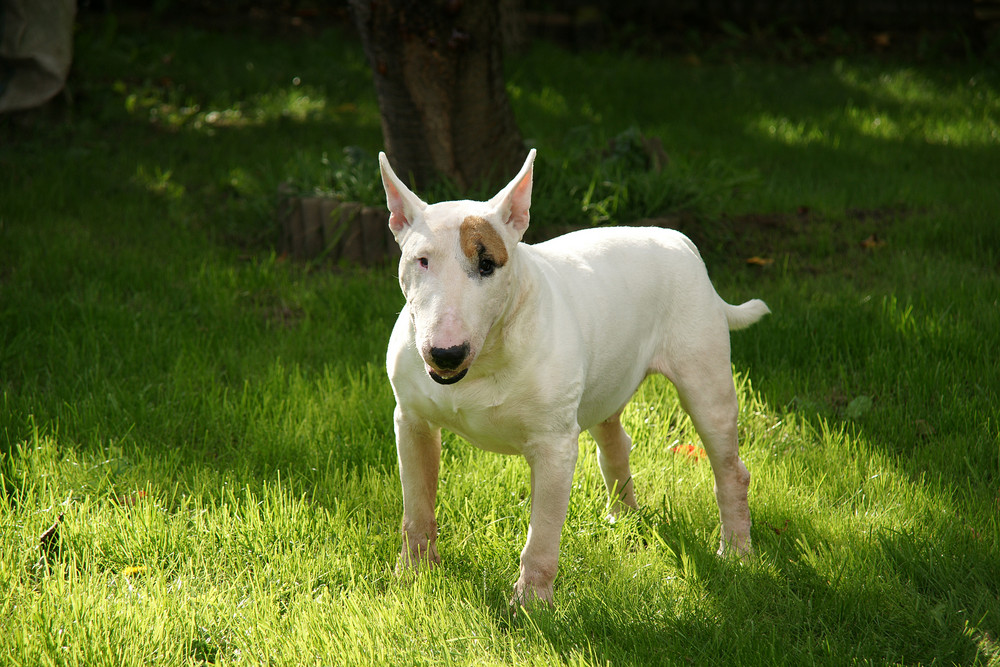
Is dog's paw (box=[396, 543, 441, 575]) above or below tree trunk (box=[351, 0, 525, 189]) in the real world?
below

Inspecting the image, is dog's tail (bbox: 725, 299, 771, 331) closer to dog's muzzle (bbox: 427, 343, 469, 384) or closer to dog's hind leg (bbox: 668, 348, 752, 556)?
dog's hind leg (bbox: 668, 348, 752, 556)

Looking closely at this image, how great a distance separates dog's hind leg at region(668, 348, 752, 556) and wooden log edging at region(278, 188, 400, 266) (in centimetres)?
273

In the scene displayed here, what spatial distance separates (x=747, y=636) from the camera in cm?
258

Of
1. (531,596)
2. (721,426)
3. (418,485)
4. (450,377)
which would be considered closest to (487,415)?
(450,377)

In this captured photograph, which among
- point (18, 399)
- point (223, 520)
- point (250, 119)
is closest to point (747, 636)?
point (223, 520)

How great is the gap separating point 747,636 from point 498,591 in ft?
2.68

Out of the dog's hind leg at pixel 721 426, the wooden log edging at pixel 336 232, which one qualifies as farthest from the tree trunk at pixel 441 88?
the dog's hind leg at pixel 721 426

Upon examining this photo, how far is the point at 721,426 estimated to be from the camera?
318 cm

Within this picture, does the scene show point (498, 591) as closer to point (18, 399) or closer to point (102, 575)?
point (102, 575)

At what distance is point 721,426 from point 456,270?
51.4 inches

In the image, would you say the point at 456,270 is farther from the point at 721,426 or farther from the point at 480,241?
the point at 721,426

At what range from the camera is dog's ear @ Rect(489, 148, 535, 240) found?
2535 millimetres

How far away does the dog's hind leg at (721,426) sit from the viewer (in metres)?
3.15

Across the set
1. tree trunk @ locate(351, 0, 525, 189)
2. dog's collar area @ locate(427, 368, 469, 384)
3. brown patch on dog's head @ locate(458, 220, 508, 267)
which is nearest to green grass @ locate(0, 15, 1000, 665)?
tree trunk @ locate(351, 0, 525, 189)
